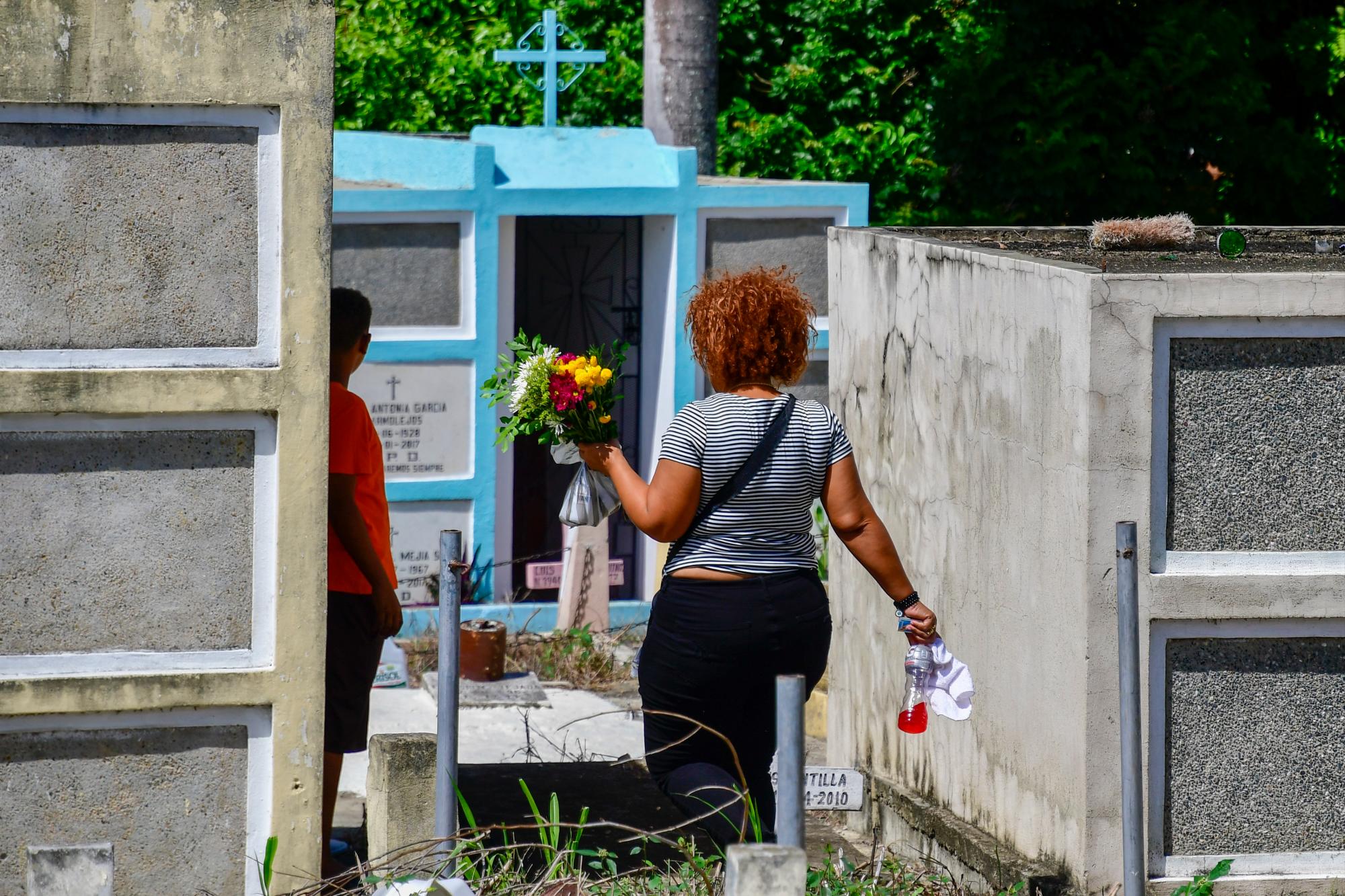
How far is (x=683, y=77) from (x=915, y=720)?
6477 mm

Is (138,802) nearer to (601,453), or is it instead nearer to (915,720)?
(601,453)

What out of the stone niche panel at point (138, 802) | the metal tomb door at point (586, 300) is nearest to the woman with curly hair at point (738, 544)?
the stone niche panel at point (138, 802)

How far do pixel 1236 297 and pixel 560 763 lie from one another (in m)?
2.94

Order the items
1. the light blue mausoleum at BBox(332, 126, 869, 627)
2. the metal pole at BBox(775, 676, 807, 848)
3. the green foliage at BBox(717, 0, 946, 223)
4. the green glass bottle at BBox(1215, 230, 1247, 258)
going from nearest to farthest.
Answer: the metal pole at BBox(775, 676, 807, 848) → the green glass bottle at BBox(1215, 230, 1247, 258) → the light blue mausoleum at BBox(332, 126, 869, 627) → the green foliage at BBox(717, 0, 946, 223)

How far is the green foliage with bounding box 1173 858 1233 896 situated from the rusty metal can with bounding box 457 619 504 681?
13.6 ft

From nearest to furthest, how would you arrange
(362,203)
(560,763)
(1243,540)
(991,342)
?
(1243,540)
(991,342)
(560,763)
(362,203)

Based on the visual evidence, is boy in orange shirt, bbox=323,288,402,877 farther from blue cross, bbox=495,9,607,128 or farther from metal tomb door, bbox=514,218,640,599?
blue cross, bbox=495,9,607,128

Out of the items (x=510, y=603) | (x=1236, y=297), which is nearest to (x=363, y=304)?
(x=1236, y=297)

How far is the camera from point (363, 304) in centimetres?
465

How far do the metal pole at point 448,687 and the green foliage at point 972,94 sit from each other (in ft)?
25.0

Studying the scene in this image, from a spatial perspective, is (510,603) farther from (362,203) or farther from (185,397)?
(185,397)

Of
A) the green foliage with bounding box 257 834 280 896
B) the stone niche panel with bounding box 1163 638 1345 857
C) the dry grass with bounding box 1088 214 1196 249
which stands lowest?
the green foliage with bounding box 257 834 280 896

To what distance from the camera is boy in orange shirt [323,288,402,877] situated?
447cm

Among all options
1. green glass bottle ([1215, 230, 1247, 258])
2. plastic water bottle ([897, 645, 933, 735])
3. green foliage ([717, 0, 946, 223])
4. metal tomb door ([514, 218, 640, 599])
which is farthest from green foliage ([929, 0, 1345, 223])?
plastic water bottle ([897, 645, 933, 735])
